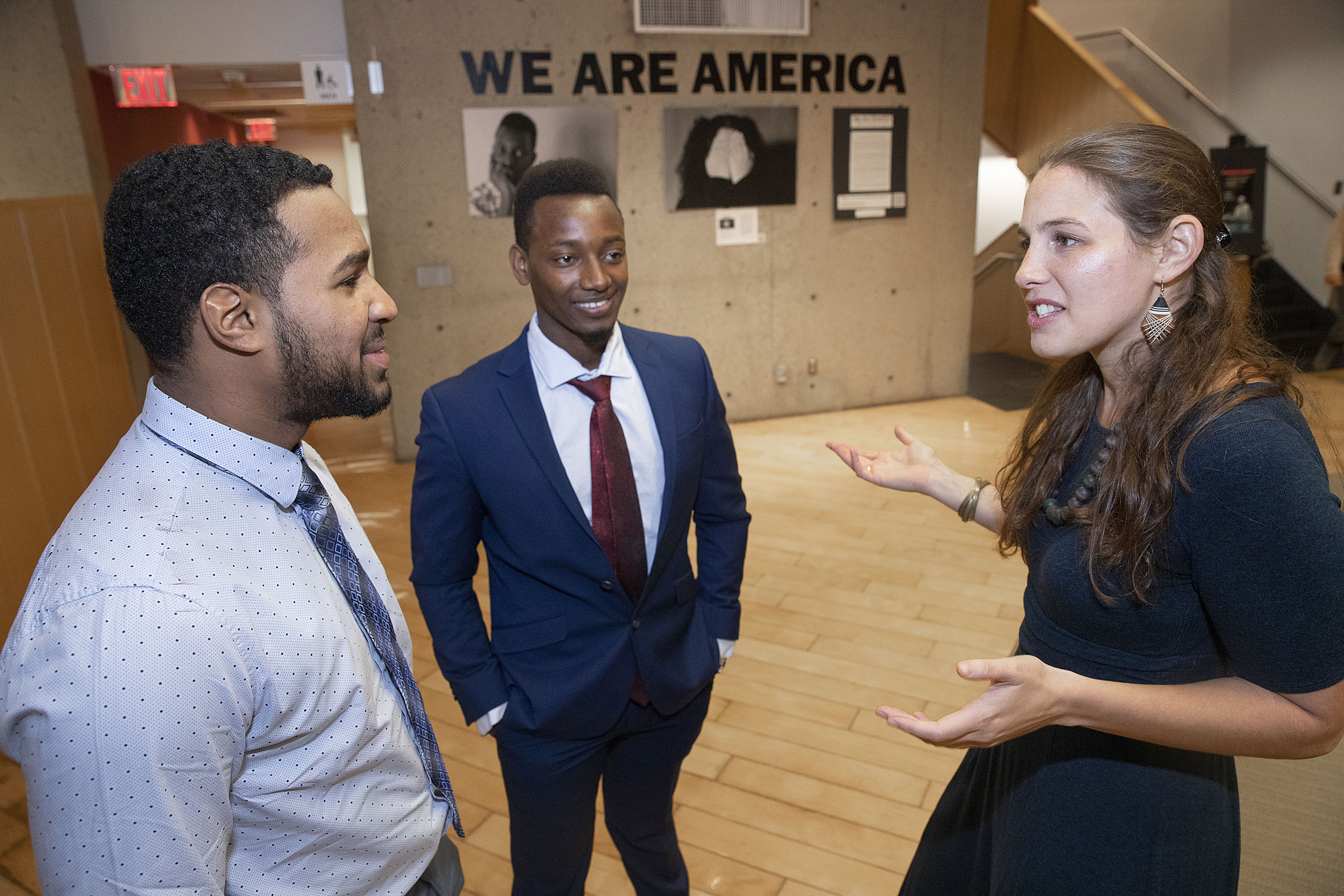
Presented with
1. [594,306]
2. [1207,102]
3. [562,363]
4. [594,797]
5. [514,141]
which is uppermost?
[1207,102]

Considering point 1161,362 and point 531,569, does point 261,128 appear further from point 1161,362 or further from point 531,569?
point 1161,362

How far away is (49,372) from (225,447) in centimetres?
296

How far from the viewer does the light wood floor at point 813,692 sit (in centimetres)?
236

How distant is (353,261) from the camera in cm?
115

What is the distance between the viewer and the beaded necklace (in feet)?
4.05

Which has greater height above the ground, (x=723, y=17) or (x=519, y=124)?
(x=723, y=17)

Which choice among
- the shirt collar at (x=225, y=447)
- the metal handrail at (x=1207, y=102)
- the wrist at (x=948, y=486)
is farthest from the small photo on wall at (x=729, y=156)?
the shirt collar at (x=225, y=447)

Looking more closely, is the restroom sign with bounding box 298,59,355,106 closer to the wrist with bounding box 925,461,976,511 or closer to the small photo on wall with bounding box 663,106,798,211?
the small photo on wall with bounding box 663,106,798,211

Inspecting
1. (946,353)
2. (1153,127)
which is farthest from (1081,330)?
(946,353)

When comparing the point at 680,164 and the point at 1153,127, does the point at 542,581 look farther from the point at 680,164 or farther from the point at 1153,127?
the point at 680,164

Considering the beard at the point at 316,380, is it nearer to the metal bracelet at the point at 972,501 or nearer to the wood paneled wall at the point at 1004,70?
the metal bracelet at the point at 972,501

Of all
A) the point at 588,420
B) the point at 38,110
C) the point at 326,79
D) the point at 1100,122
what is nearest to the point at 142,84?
the point at 38,110

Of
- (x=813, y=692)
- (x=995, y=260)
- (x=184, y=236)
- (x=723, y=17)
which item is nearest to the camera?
(x=184, y=236)

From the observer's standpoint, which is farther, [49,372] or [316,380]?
[49,372]
